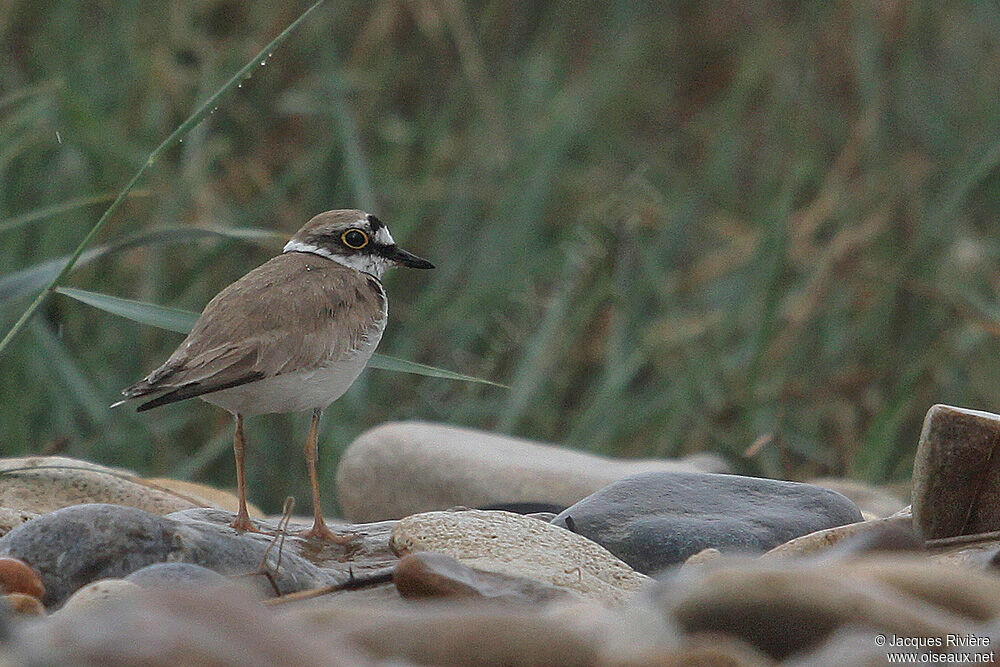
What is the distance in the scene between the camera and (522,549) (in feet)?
8.07

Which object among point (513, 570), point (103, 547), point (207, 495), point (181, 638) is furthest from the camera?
point (207, 495)

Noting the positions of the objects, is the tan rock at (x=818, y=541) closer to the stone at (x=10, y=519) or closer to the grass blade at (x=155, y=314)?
the grass blade at (x=155, y=314)

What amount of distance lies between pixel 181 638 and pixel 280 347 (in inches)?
58.3

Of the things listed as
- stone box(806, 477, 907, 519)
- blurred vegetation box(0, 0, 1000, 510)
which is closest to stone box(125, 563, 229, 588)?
stone box(806, 477, 907, 519)

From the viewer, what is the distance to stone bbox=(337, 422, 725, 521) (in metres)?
3.66

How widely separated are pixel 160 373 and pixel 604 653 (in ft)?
4.67

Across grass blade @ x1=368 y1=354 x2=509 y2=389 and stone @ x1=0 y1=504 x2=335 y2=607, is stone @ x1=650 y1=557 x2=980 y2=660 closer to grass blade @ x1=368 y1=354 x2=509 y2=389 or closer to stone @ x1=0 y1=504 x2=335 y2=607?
stone @ x1=0 y1=504 x2=335 y2=607

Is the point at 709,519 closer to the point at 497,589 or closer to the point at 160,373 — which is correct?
the point at 497,589


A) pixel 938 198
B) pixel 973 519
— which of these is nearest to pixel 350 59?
pixel 938 198

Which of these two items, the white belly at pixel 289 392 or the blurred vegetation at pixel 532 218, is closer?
the white belly at pixel 289 392

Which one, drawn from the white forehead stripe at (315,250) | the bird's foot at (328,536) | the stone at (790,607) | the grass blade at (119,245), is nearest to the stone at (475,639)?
the stone at (790,607)

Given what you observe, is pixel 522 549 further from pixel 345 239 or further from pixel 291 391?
pixel 345 239

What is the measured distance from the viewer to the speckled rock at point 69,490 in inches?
118

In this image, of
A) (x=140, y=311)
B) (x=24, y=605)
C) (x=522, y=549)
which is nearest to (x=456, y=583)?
(x=522, y=549)
